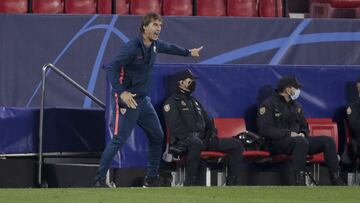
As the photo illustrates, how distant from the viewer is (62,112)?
15383mm

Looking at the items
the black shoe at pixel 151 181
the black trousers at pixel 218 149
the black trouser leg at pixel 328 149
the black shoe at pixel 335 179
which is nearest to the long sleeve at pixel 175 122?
the black trousers at pixel 218 149

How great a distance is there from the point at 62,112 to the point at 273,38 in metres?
3.70

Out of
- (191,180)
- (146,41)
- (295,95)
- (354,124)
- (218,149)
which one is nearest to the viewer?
(146,41)

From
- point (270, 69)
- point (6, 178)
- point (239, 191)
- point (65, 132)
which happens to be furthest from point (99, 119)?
point (239, 191)

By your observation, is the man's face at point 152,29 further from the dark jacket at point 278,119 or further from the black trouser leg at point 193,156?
the dark jacket at point 278,119

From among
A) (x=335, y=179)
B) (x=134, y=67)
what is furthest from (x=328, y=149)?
(x=134, y=67)

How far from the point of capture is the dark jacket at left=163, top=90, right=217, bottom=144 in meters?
13.6

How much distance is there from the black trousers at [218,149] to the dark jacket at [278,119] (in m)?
0.48

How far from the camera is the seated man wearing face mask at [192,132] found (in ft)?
44.0

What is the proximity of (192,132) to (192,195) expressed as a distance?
2711 millimetres

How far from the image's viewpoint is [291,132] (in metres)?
13.9

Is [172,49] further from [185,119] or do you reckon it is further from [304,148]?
[304,148]

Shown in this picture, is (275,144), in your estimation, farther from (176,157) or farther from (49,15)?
(49,15)

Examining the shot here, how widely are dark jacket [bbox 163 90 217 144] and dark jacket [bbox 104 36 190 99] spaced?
86 centimetres
